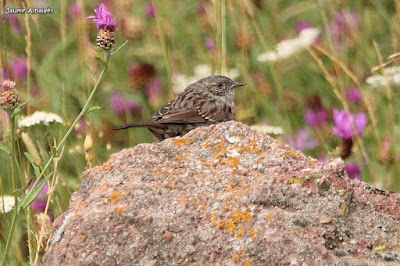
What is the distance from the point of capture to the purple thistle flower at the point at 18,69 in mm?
5923

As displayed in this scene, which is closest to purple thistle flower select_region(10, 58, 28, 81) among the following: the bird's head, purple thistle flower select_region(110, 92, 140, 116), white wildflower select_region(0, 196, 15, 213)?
purple thistle flower select_region(110, 92, 140, 116)

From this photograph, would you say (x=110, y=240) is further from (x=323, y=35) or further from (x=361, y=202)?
(x=323, y=35)

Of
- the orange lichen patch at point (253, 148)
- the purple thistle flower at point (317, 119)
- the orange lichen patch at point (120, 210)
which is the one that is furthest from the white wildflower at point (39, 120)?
the purple thistle flower at point (317, 119)

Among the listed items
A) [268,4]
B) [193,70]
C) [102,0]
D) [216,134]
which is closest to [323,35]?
[268,4]

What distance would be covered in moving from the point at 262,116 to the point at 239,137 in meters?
2.63

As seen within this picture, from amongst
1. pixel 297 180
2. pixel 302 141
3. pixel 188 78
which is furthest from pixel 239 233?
pixel 188 78

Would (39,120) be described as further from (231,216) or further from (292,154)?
(231,216)

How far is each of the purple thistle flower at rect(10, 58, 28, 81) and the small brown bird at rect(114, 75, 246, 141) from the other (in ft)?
4.31

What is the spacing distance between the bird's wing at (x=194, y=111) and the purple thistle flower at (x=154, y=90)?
0.15 meters

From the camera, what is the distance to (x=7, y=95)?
296cm

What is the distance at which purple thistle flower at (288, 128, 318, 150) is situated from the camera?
4.79 m

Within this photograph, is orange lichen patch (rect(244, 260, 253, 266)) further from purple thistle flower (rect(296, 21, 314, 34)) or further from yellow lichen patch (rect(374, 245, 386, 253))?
purple thistle flower (rect(296, 21, 314, 34))

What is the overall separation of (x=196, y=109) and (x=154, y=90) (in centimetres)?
43

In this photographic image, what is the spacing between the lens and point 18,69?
594cm
